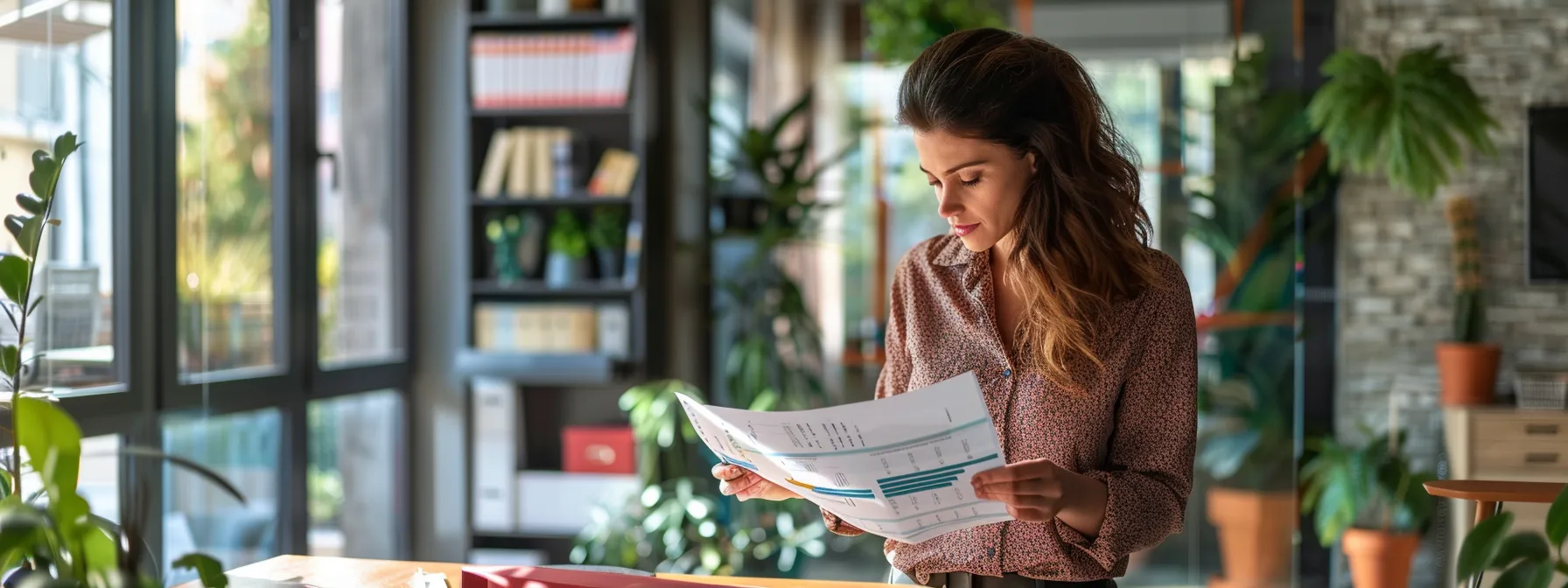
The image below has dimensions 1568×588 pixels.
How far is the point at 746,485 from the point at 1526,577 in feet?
2.85

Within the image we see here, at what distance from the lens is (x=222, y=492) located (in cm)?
340

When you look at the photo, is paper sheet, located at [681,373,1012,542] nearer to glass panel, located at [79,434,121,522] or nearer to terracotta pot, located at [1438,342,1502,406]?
glass panel, located at [79,434,121,522]

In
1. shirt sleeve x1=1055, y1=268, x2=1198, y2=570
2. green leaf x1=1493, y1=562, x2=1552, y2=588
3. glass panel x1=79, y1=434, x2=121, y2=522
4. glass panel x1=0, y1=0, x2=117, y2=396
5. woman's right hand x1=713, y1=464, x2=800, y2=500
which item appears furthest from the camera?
glass panel x1=79, y1=434, x2=121, y2=522

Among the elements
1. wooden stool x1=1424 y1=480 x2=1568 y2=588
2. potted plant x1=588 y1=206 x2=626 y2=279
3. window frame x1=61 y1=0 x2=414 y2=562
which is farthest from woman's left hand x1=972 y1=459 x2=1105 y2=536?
potted plant x1=588 y1=206 x2=626 y2=279

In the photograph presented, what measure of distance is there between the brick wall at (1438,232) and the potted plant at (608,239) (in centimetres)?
234

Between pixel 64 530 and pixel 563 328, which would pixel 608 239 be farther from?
pixel 64 530

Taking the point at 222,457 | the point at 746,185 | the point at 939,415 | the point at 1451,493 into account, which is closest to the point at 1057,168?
the point at 939,415

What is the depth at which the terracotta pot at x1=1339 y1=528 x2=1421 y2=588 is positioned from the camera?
3.87 meters

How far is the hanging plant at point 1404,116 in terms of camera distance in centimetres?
365

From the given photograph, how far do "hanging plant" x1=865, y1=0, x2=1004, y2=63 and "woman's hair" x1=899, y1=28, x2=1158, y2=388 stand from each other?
8.83ft

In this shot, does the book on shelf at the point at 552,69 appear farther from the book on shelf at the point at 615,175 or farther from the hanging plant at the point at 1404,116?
the hanging plant at the point at 1404,116

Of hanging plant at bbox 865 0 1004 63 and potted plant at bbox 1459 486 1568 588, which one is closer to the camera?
potted plant at bbox 1459 486 1568 588

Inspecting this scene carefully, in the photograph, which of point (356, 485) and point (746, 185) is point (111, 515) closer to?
point (356, 485)

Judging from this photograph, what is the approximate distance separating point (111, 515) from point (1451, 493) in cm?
279
